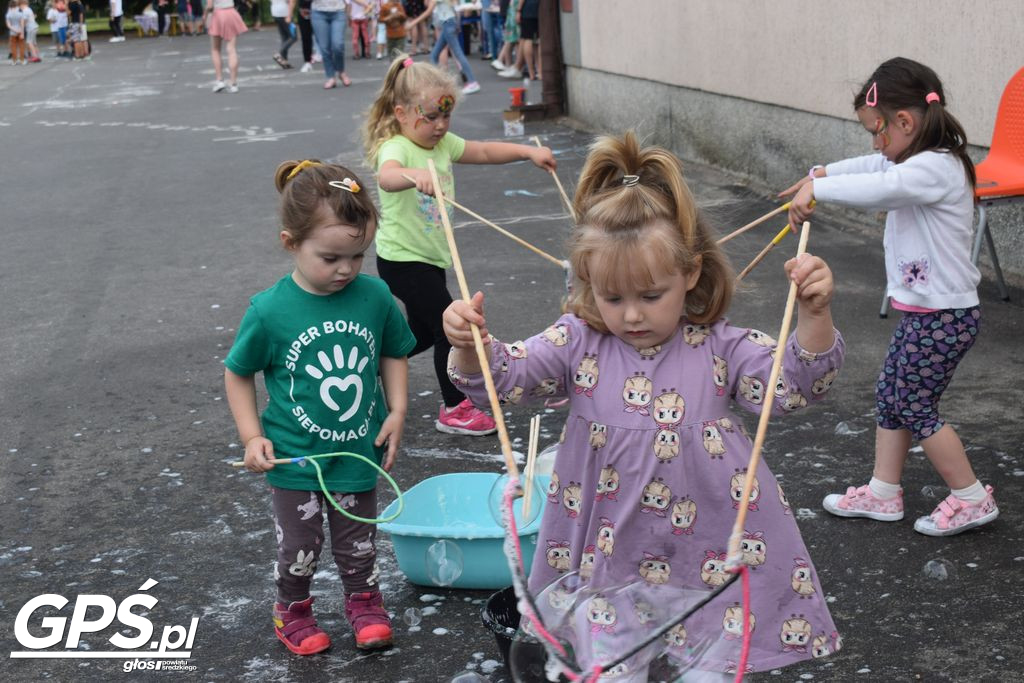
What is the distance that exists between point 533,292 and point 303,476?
150 inches

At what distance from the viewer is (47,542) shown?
4.20m

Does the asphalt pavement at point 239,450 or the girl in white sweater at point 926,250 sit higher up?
the girl in white sweater at point 926,250

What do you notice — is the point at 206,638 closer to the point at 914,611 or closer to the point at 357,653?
the point at 357,653

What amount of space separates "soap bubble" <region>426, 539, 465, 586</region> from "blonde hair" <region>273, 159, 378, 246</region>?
95 cm

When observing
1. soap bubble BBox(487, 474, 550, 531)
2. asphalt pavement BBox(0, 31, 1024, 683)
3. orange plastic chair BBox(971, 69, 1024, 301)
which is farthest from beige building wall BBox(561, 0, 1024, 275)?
soap bubble BBox(487, 474, 550, 531)

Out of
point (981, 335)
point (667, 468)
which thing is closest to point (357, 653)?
point (667, 468)

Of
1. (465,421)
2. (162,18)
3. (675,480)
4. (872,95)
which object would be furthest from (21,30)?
(675,480)

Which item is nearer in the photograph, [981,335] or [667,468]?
[667,468]

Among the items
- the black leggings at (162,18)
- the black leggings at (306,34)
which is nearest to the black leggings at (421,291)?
the black leggings at (306,34)

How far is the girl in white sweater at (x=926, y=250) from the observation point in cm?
376

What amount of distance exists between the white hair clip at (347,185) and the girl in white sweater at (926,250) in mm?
1403

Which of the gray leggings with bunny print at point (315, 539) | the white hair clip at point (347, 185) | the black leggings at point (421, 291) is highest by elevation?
the white hair clip at point (347, 185)

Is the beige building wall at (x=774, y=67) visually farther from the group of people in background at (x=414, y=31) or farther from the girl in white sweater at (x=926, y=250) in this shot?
the group of people in background at (x=414, y=31)

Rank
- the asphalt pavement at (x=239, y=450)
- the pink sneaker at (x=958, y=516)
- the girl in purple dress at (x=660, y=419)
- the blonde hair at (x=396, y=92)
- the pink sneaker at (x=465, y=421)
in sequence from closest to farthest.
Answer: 1. the girl in purple dress at (x=660, y=419)
2. the asphalt pavement at (x=239, y=450)
3. the pink sneaker at (x=958, y=516)
4. the blonde hair at (x=396, y=92)
5. the pink sneaker at (x=465, y=421)
